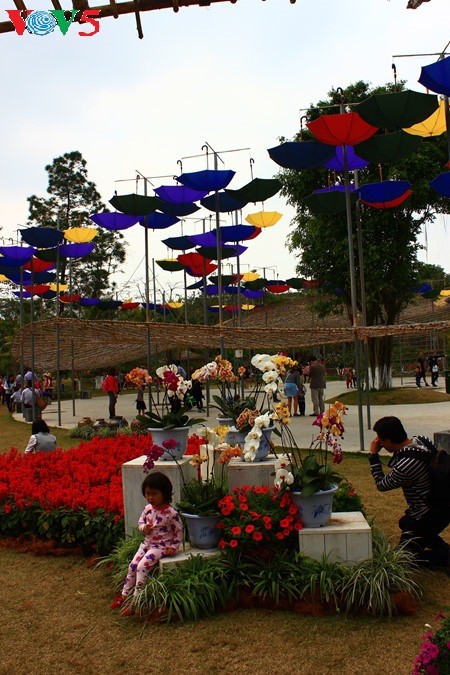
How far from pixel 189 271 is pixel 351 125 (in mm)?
10779

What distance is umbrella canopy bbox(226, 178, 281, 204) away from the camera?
1209 cm

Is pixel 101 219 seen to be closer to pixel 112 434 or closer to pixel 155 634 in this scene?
pixel 112 434

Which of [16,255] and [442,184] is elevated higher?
[16,255]

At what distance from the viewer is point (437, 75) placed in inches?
277

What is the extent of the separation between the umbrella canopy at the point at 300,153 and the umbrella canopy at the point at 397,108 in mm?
1271

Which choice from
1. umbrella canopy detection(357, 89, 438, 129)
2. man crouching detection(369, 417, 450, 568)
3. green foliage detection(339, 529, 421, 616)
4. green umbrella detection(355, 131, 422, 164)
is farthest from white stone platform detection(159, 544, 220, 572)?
green umbrella detection(355, 131, 422, 164)

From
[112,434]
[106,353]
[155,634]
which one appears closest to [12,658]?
[155,634]

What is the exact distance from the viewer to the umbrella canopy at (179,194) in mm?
13766

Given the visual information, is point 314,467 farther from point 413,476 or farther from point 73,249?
point 73,249

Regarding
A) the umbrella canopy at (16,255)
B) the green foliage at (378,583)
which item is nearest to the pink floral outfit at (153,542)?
the green foliage at (378,583)

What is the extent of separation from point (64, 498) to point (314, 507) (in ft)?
8.37

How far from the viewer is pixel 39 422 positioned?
27.1 ft

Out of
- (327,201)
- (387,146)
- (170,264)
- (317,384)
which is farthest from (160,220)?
(387,146)

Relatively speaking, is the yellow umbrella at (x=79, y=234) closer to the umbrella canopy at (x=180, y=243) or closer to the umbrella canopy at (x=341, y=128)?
the umbrella canopy at (x=180, y=243)
